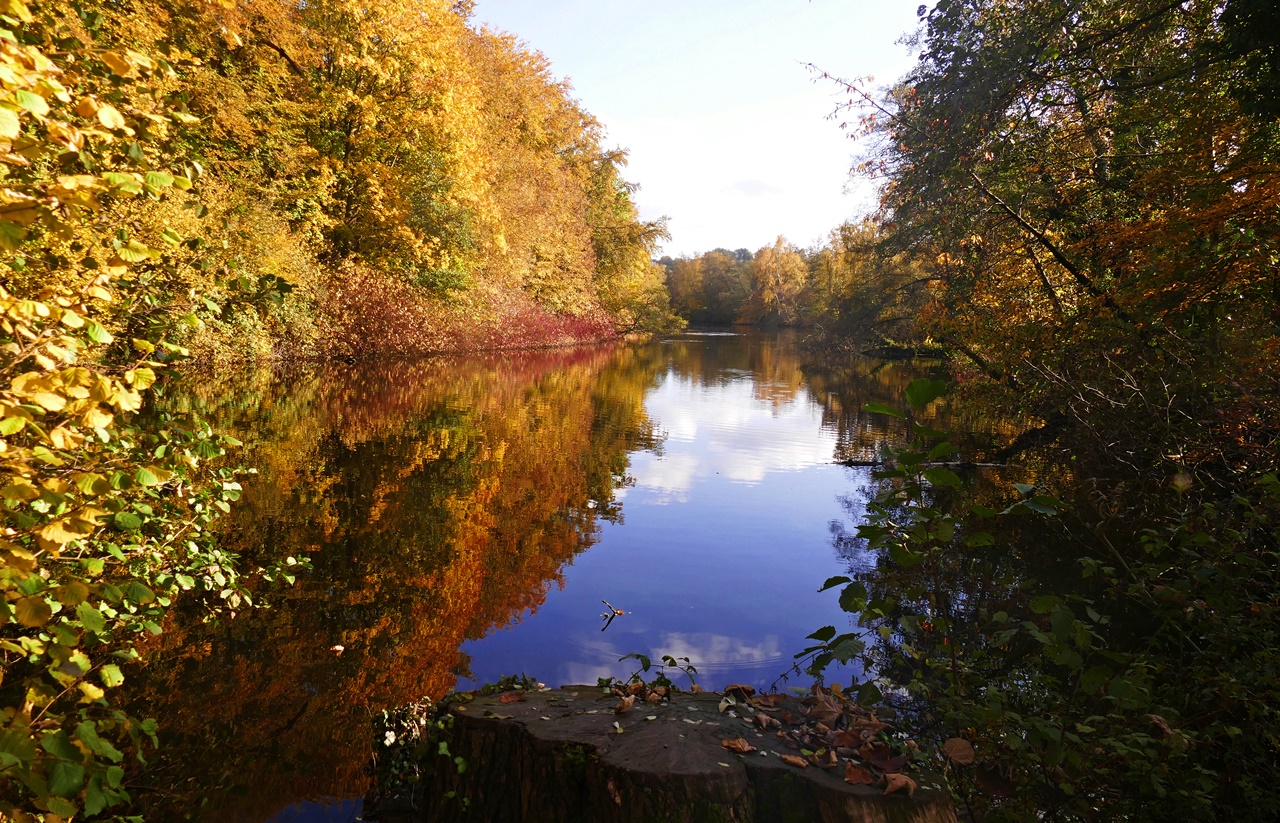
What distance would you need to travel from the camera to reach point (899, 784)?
266cm

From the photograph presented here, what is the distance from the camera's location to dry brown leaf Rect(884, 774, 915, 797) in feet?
8.73

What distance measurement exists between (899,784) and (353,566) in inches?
222

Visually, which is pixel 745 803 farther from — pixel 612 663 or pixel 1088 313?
pixel 1088 313

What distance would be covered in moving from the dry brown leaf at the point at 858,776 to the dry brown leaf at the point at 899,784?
9 cm

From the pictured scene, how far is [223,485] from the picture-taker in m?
4.11

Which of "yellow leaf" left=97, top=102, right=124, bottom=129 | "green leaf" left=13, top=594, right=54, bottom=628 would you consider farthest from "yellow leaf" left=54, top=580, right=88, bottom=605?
"yellow leaf" left=97, top=102, right=124, bottom=129

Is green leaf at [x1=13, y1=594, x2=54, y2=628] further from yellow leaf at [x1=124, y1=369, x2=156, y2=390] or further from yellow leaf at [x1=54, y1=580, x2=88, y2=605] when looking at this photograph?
yellow leaf at [x1=124, y1=369, x2=156, y2=390]

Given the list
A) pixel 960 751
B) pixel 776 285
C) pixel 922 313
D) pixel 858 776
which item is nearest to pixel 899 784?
pixel 858 776

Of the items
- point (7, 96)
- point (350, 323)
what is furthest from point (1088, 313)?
point (350, 323)

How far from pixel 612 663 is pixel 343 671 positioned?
203cm

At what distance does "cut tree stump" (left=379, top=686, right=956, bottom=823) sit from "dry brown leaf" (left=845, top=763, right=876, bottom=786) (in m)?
0.02

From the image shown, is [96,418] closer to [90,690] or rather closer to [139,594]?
[139,594]

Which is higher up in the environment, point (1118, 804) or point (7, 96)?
point (7, 96)

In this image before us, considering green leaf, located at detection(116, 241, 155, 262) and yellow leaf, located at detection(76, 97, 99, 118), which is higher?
yellow leaf, located at detection(76, 97, 99, 118)
